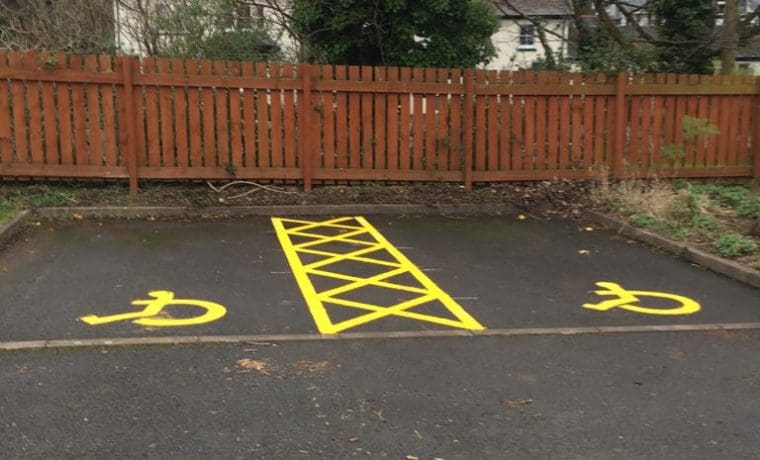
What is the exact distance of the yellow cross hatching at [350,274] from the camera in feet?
18.3

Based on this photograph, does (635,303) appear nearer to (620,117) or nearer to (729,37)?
(620,117)

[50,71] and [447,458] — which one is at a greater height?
[50,71]

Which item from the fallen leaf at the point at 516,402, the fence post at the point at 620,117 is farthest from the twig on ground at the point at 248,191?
the fallen leaf at the point at 516,402

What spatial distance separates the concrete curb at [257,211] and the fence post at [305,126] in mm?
664

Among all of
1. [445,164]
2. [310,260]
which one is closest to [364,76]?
[445,164]

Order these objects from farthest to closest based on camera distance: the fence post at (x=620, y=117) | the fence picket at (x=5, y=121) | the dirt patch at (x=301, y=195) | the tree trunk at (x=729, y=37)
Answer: the tree trunk at (x=729, y=37)
the fence post at (x=620, y=117)
the dirt patch at (x=301, y=195)
the fence picket at (x=5, y=121)

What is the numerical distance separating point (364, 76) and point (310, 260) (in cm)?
400

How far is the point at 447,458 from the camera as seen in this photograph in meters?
3.39

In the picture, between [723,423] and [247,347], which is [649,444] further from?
[247,347]

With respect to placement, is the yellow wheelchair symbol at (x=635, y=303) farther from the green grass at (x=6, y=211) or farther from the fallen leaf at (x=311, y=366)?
the green grass at (x=6, y=211)

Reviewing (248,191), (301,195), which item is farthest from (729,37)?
(248,191)

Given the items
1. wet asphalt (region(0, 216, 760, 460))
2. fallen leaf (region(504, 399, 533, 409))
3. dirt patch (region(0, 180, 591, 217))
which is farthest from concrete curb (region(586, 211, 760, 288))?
fallen leaf (region(504, 399, 533, 409))

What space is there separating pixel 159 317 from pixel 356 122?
5822mm

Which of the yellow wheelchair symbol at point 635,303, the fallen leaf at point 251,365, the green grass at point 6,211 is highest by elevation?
the green grass at point 6,211
